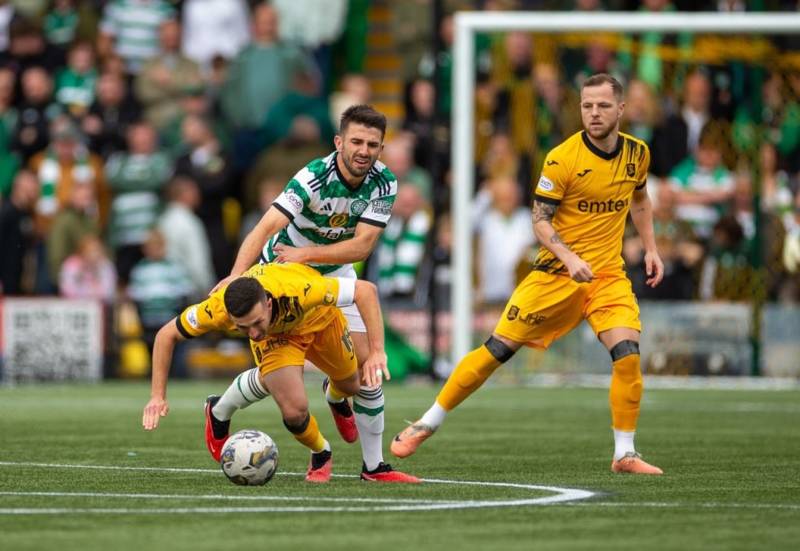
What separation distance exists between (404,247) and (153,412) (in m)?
12.0

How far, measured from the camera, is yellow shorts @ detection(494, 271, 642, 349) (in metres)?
10.9

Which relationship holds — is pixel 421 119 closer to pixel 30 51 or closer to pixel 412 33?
pixel 412 33

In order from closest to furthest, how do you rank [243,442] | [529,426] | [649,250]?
[243,442] < [649,250] < [529,426]

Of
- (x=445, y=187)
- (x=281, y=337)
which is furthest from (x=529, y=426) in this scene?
(x=445, y=187)

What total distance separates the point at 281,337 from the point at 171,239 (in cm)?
1203

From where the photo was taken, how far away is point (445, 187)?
69.8 ft

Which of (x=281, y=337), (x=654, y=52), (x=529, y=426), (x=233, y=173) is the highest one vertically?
(x=654, y=52)

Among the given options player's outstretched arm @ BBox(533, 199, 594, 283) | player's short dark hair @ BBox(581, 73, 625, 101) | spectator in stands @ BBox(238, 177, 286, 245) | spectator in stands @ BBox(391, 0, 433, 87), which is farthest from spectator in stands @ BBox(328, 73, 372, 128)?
player's short dark hair @ BBox(581, 73, 625, 101)

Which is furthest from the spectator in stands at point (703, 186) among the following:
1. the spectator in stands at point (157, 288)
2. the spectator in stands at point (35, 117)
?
the spectator in stands at point (35, 117)

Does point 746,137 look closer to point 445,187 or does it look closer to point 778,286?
point 778,286

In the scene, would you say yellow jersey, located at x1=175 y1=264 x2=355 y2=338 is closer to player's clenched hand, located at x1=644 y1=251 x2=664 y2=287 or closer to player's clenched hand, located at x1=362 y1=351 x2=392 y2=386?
player's clenched hand, located at x1=362 y1=351 x2=392 y2=386

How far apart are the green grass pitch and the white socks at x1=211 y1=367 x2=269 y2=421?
1.12 ft

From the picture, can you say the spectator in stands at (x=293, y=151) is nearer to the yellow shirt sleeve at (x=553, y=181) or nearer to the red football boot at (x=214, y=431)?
the yellow shirt sleeve at (x=553, y=181)

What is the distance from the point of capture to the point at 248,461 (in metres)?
9.15
